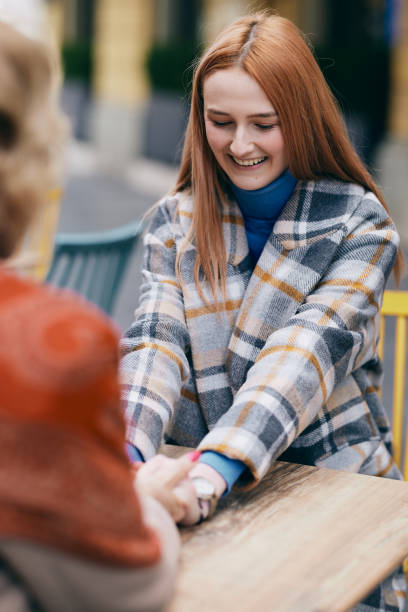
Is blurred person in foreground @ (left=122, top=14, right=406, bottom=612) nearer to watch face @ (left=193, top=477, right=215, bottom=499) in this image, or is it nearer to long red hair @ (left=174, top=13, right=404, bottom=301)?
long red hair @ (left=174, top=13, right=404, bottom=301)

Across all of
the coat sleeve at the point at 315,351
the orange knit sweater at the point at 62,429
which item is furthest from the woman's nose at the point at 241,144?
the orange knit sweater at the point at 62,429

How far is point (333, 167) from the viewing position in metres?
1.89

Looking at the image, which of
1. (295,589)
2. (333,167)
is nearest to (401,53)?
(333,167)

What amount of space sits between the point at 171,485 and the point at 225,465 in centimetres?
15

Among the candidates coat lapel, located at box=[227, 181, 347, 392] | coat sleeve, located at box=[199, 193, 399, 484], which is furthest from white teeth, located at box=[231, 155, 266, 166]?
coat sleeve, located at box=[199, 193, 399, 484]

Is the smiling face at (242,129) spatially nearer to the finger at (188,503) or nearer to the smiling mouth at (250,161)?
the smiling mouth at (250,161)

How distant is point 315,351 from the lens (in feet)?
5.41

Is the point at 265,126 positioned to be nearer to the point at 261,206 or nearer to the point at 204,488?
the point at 261,206

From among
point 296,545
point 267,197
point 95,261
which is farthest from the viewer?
point 95,261

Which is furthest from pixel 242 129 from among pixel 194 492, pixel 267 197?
pixel 194 492

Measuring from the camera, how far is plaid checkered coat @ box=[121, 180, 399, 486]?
1671mm

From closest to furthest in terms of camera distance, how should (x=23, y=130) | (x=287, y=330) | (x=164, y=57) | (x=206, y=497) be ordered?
(x=23, y=130) → (x=206, y=497) → (x=287, y=330) → (x=164, y=57)

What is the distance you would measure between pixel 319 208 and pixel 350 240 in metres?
0.11

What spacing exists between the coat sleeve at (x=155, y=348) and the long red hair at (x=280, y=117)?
8cm
